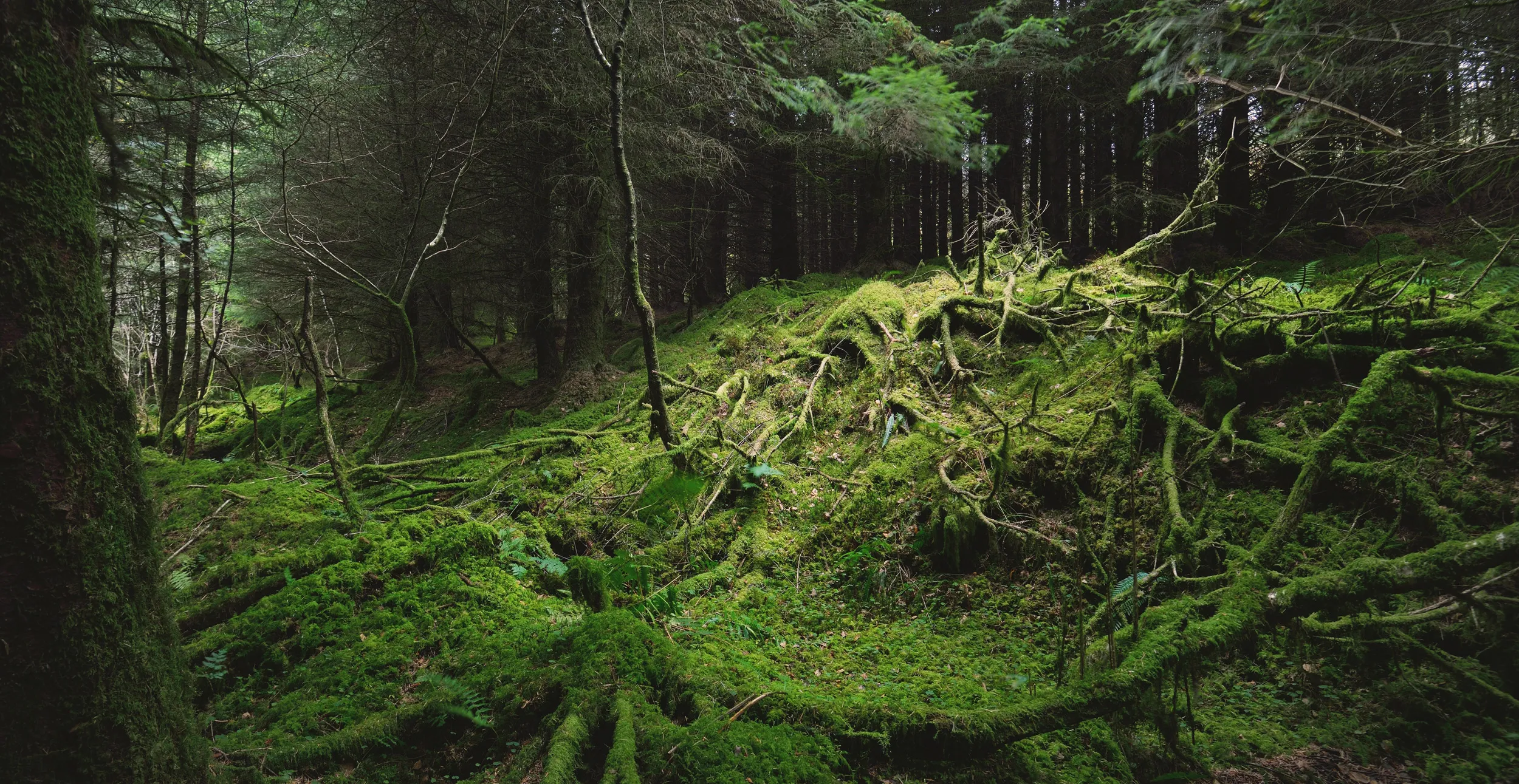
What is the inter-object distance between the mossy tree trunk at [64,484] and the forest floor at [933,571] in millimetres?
555

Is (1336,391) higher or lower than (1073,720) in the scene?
higher

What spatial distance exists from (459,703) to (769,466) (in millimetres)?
3291

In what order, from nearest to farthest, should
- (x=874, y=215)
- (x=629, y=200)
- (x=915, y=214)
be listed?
(x=629, y=200)
(x=874, y=215)
(x=915, y=214)

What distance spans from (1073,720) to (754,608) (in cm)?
223

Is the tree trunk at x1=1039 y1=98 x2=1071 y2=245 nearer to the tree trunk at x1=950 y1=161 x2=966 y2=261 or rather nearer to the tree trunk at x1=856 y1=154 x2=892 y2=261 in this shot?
the tree trunk at x1=950 y1=161 x2=966 y2=261

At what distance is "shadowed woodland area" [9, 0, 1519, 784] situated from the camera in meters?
1.76

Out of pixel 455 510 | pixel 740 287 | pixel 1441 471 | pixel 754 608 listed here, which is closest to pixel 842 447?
pixel 754 608

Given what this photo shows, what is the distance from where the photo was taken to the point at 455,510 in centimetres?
450

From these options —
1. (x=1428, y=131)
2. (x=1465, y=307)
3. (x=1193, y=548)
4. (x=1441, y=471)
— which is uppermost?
(x=1428, y=131)

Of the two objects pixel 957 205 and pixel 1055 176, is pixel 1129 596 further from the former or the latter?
pixel 957 205

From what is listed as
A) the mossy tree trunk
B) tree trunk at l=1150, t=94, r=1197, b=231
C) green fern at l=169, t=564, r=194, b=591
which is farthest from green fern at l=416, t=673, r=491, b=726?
tree trunk at l=1150, t=94, r=1197, b=231

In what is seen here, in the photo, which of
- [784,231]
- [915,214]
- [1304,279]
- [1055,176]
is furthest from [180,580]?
[915,214]

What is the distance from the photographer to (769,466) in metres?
5.40

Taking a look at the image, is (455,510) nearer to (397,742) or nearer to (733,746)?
(397,742)
